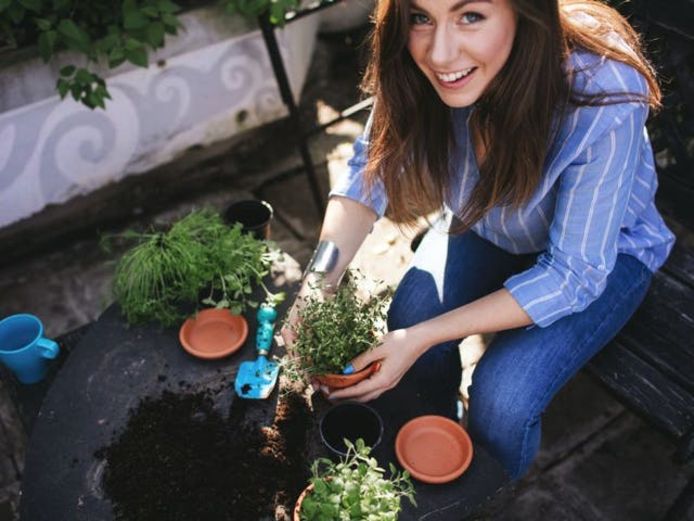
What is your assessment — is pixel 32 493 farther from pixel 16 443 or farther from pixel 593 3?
pixel 593 3

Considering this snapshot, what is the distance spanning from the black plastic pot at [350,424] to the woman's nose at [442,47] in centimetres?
90

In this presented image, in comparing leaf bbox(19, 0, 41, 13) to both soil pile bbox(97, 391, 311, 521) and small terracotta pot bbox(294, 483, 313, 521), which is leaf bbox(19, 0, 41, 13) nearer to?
soil pile bbox(97, 391, 311, 521)

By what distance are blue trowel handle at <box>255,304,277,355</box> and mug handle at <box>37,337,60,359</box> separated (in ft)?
2.28

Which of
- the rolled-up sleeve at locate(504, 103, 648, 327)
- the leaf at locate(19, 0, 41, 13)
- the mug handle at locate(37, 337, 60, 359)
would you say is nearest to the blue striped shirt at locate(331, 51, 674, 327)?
the rolled-up sleeve at locate(504, 103, 648, 327)

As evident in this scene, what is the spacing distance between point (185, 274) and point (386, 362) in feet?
2.32

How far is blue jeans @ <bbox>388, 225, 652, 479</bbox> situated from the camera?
1980mm

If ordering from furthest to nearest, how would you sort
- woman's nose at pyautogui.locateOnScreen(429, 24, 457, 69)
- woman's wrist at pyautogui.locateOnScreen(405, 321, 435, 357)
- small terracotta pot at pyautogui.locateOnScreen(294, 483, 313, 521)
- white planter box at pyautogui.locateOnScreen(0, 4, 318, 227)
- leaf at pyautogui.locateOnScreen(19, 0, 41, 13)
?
white planter box at pyautogui.locateOnScreen(0, 4, 318, 227) < leaf at pyautogui.locateOnScreen(19, 0, 41, 13) < woman's wrist at pyautogui.locateOnScreen(405, 321, 435, 357) < woman's nose at pyautogui.locateOnScreen(429, 24, 457, 69) < small terracotta pot at pyautogui.locateOnScreen(294, 483, 313, 521)

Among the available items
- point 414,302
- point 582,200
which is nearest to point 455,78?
point 582,200

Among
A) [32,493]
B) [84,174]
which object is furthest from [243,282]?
[84,174]

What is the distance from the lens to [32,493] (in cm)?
177

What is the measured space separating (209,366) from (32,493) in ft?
1.83

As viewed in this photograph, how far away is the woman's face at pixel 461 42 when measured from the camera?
1610mm

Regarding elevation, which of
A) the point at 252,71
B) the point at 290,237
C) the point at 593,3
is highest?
the point at 593,3

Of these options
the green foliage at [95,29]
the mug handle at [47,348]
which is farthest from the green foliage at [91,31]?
the mug handle at [47,348]
